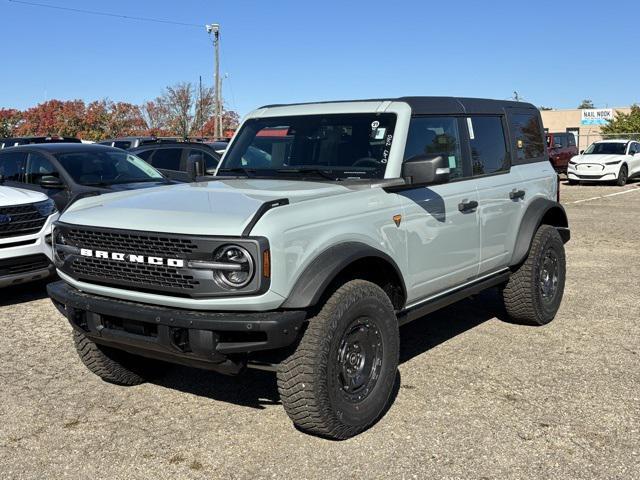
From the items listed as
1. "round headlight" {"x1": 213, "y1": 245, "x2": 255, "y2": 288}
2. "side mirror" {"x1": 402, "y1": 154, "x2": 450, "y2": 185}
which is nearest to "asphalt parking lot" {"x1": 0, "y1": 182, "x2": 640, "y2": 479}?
"round headlight" {"x1": 213, "y1": 245, "x2": 255, "y2": 288}

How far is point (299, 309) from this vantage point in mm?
3430

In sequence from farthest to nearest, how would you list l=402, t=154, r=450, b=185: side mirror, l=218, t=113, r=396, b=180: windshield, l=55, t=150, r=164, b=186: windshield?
l=55, t=150, r=164, b=186: windshield
l=218, t=113, r=396, b=180: windshield
l=402, t=154, r=450, b=185: side mirror

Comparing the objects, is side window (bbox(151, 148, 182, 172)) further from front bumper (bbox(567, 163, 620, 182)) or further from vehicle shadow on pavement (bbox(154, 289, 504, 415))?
front bumper (bbox(567, 163, 620, 182))

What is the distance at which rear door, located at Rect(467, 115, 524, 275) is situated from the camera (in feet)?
16.8

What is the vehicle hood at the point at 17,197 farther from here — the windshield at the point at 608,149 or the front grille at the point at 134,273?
the windshield at the point at 608,149

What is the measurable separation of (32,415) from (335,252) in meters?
2.22

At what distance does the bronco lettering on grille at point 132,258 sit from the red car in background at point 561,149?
2376 cm

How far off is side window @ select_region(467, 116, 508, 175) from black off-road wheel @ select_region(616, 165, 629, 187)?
1796cm

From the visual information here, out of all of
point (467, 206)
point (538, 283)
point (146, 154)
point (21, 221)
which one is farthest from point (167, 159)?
point (467, 206)

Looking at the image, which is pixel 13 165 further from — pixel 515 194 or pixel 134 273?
pixel 515 194

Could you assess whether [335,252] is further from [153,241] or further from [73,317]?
[73,317]

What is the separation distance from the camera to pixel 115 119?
2304 inches

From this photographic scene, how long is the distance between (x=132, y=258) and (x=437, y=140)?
2368mm

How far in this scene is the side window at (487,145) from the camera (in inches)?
204
